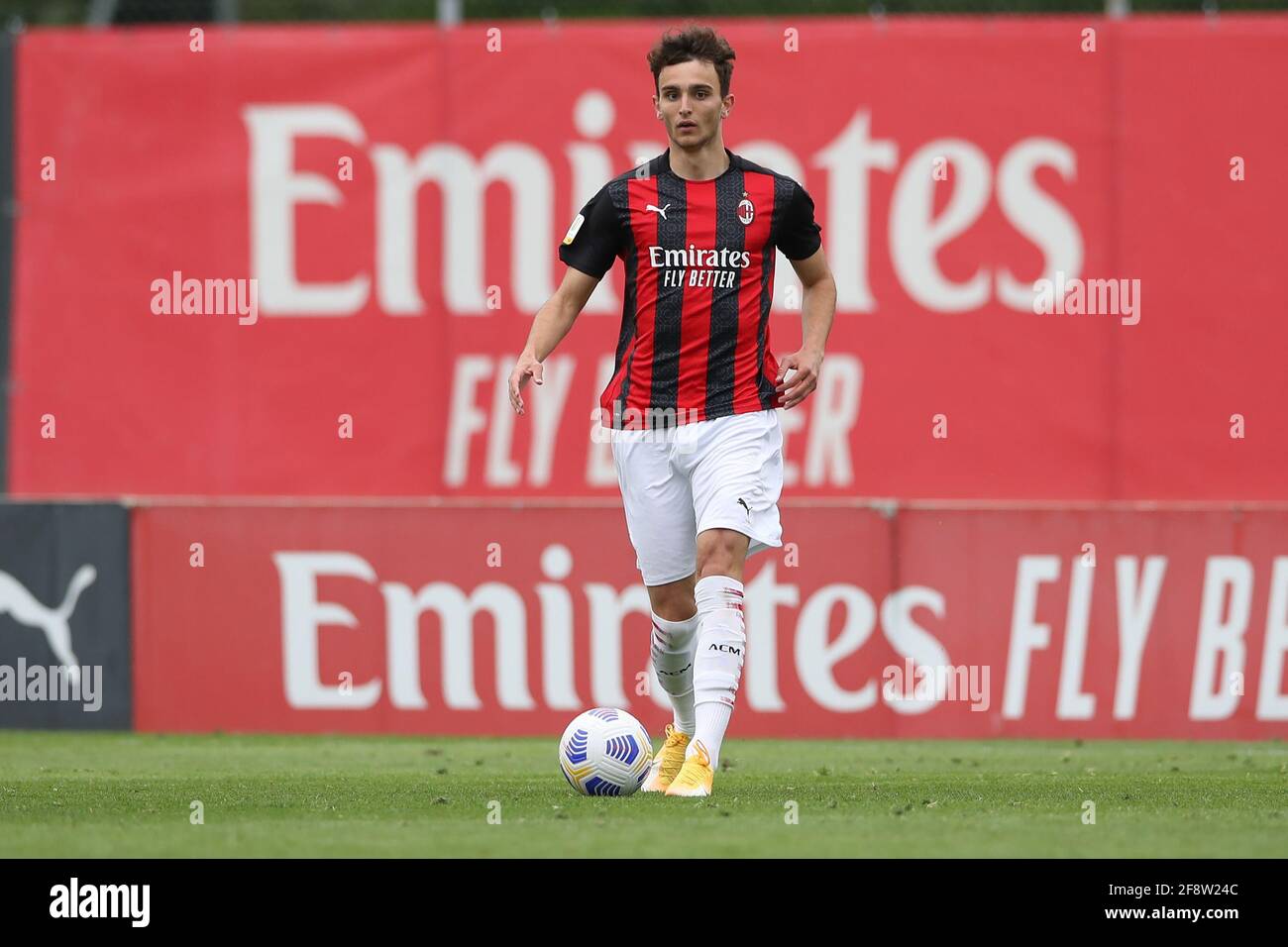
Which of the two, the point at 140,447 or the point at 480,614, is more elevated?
the point at 140,447

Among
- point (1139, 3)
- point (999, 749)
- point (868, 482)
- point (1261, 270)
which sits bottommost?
point (999, 749)

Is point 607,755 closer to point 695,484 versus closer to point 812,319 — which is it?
point 695,484

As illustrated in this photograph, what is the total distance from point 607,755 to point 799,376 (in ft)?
4.30

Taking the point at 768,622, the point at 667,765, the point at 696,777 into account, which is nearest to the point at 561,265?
the point at 768,622

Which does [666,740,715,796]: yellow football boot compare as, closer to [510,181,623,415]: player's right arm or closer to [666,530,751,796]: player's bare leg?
[666,530,751,796]: player's bare leg

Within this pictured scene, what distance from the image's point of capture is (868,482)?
1268 centimetres

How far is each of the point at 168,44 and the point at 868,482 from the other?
5.23m

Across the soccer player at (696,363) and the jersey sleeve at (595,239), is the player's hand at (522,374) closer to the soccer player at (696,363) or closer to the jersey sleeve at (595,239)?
the soccer player at (696,363)

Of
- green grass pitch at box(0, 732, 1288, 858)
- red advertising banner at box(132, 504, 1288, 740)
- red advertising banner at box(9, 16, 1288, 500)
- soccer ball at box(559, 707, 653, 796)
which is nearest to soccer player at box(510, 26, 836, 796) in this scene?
soccer ball at box(559, 707, 653, 796)

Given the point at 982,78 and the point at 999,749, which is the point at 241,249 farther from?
the point at 999,749

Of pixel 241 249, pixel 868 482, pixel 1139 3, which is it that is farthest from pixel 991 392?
pixel 1139 3

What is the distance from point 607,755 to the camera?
257 inches
